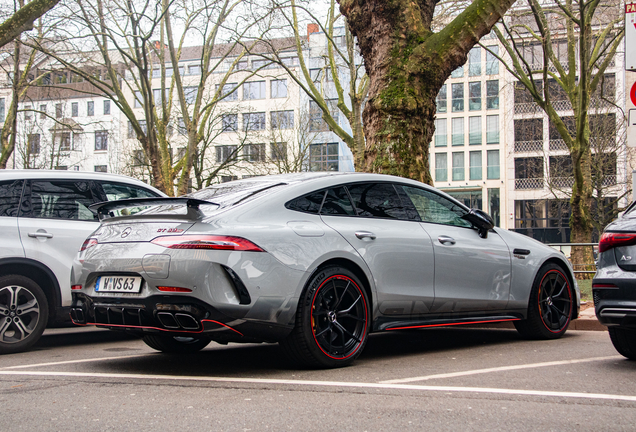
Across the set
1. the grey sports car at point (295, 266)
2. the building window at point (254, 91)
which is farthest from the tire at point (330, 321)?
the building window at point (254, 91)

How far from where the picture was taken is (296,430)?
11.5 ft

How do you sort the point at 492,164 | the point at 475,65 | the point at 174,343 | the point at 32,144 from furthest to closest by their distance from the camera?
the point at 492,164
the point at 475,65
the point at 32,144
the point at 174,343

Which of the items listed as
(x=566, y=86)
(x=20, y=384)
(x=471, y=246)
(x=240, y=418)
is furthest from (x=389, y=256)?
(x=566, y=86)

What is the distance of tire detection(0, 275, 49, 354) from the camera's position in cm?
668

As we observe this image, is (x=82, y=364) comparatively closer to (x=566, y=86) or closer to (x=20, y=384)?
(x=20, y=384)

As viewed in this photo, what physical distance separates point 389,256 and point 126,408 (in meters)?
2.56

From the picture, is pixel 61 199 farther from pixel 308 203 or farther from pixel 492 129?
pixel 492 129

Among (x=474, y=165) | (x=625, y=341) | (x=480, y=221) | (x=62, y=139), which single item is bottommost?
(x=625, y=341)


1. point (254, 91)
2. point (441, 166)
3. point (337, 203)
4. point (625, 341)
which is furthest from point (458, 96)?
point (337, 203)

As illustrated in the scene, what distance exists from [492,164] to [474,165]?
1493 millimetres

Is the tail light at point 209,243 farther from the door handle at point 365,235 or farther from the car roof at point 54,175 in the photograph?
the car roof at point 54,175

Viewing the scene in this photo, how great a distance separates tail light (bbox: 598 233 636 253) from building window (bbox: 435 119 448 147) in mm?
55667

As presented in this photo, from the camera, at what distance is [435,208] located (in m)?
6.55

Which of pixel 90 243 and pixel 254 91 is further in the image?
pixel 254 91
